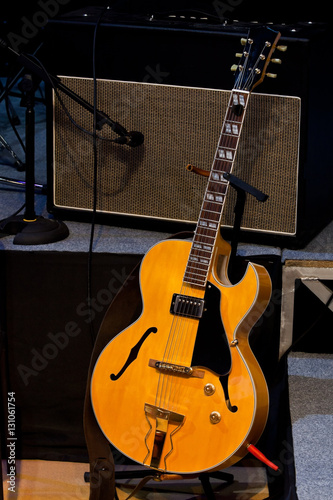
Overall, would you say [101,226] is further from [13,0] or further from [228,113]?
[13,0]

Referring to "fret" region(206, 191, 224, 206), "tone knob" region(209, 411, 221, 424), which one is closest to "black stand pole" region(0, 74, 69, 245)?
"fret" region(206, 191, 224, 206)

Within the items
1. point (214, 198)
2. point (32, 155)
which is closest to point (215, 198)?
point (214, 198)

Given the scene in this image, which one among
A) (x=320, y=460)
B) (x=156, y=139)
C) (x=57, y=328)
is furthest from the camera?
(x=57, y=328)

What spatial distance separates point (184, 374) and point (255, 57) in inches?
24.1

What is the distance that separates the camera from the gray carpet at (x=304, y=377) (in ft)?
4.16

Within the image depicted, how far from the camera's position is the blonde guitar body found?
4.26 ft

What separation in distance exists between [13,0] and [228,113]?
5.17ft

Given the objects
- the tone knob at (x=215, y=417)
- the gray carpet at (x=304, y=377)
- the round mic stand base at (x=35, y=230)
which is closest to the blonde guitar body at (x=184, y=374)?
the tone knob at (x=215, y=417)

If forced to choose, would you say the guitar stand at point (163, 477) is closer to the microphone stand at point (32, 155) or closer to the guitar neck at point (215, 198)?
the guitar neck at point (215, 198)

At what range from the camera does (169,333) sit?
1347 millimetres

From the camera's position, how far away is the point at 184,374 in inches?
52.5

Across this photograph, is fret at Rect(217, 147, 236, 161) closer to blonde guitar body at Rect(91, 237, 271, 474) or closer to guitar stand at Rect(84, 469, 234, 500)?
blonde guitar body at Rect(91, 237, 271, 474)

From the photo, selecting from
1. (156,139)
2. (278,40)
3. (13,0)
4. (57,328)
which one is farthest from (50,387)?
(13,0)

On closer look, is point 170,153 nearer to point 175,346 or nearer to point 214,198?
point 214,198
